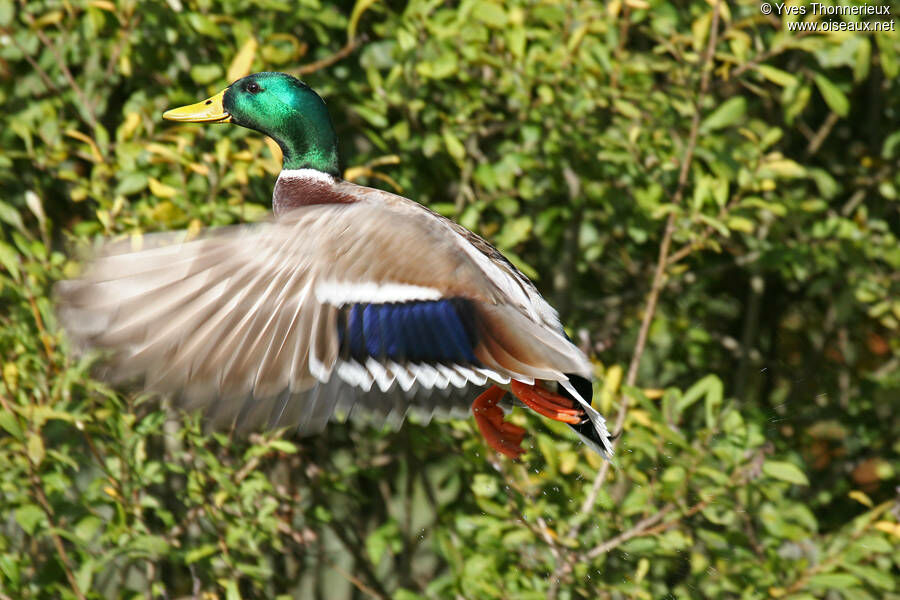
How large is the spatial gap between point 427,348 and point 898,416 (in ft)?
8.94

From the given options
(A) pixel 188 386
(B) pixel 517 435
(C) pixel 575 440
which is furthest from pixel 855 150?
(A) pixel 188 386

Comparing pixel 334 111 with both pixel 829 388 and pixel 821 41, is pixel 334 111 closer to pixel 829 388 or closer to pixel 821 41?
pixel 821 41

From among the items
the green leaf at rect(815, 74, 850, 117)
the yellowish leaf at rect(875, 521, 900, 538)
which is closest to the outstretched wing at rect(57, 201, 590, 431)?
the yellowish leaf at rect(875, 521, 900, 538)

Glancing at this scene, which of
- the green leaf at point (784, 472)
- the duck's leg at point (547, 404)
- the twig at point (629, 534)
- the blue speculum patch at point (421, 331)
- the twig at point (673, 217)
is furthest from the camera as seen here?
the twig at point (673, 217)

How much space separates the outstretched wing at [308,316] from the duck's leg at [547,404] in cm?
19

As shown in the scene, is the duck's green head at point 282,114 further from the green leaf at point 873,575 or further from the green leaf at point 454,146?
the green leaf at point 873,575

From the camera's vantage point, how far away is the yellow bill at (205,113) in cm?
313

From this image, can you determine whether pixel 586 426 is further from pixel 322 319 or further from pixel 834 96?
pixel 834 96

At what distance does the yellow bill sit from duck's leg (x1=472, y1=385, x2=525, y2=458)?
0.98 m

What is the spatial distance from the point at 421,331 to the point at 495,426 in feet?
2.15

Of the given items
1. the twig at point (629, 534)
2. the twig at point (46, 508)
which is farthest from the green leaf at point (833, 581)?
the twig at point (46, 508)

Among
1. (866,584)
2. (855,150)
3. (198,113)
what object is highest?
(198,113)

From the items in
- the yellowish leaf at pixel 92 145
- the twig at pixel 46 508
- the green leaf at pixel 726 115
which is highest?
the green leaf at pixel 726 115

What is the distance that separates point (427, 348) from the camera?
2574 mm
